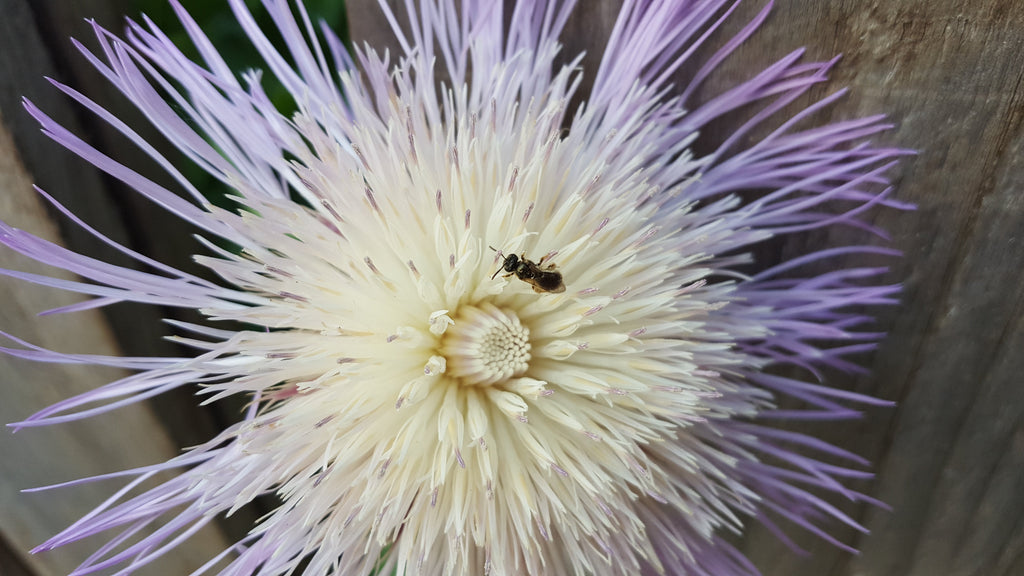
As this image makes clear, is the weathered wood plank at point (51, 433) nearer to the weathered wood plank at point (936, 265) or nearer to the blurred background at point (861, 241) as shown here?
the blurred background at point (861, 241)

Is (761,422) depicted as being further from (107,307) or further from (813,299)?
(107,307)

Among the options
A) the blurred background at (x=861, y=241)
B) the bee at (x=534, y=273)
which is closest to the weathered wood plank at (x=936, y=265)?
the blurred background at (x=861, y=241)

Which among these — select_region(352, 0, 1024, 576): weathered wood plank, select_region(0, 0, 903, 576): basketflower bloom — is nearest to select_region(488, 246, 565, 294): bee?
select_region(0, 0, 903, 576): basketflower bloom

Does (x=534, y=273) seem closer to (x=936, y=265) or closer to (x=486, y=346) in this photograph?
(x=486, y=346)

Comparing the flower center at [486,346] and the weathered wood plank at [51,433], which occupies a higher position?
the flower center at [486,346]

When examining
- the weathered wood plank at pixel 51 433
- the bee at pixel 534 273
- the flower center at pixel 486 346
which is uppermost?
the bee at pixel 534 273

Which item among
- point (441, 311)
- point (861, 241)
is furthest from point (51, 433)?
point (861, 241)
